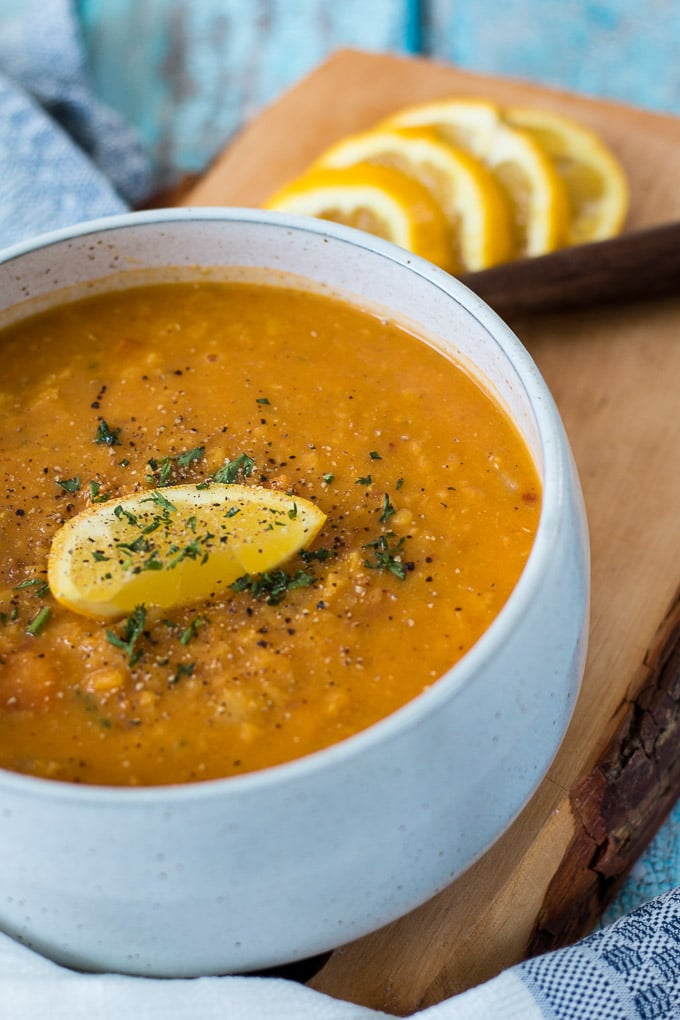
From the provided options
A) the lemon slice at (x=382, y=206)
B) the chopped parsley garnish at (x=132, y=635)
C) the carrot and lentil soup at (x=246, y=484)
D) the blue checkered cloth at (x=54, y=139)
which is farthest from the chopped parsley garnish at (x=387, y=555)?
the blue checkered cloth at (x=54, y=139)

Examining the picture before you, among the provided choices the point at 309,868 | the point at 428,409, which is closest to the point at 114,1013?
the point at 309,868

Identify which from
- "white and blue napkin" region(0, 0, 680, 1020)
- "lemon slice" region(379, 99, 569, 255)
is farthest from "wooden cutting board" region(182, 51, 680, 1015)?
"lemon slice" region(379, 99, 569, 255)

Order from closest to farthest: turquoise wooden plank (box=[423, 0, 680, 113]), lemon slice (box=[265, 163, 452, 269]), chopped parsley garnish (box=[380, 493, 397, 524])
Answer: chopped parsley garnish (box=[380, 493, 397, 524]) < lemon slice (box=[265, 163, 452, 269]) < turquoise wooden plank (box=[423, 0, 680, 113])

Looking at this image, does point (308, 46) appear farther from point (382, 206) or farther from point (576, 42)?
point (382, 206)

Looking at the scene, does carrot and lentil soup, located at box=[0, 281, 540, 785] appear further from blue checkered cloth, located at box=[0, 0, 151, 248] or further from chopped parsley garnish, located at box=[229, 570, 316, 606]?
blue checkered cloth, located at box=[0, 0, 151, 248]

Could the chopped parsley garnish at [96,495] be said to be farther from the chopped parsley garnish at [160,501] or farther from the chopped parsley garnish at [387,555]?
the chopped parsley garnish at [387,555]

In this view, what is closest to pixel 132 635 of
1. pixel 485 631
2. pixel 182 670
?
pixel 182 670
